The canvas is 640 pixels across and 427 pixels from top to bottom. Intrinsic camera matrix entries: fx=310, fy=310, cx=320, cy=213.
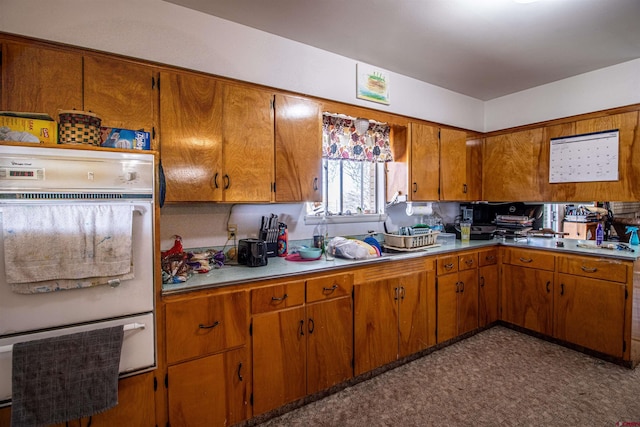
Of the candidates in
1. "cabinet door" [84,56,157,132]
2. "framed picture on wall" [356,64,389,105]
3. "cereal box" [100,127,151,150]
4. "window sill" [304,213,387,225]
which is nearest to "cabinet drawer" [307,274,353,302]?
"window sill" [304,213,387,225]

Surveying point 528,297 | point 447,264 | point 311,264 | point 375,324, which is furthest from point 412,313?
point 528,297

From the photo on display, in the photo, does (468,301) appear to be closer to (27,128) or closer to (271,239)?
(271,239)

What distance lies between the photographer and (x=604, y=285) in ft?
8.77

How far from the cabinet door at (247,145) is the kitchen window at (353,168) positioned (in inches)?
25.6

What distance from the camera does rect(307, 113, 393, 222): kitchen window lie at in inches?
114

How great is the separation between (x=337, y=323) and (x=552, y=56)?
9.92ft

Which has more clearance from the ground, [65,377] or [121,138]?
[121,138]

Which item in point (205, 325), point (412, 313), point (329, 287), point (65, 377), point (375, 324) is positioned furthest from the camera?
point (412, 313)

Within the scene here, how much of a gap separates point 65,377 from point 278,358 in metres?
1.08

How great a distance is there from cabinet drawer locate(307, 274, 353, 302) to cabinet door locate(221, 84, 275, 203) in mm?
709

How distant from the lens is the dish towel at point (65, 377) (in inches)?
50.3

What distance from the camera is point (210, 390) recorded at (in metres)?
1.77

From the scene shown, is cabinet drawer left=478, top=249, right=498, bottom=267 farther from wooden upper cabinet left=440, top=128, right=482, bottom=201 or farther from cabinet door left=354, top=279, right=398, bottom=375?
cabinet door left=354, top=279, right=398, bottom=375

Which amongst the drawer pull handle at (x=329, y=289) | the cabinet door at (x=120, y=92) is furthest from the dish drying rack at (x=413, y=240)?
the cabinet door at (x=120, y=92)
